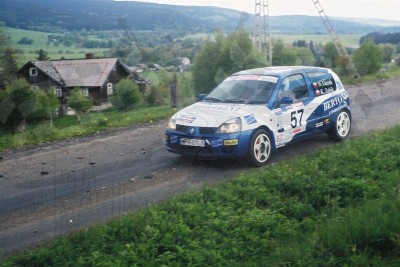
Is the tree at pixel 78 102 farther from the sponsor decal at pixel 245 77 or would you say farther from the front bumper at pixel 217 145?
the front bumper at pixel 217 145

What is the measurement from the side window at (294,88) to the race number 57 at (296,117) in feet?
Answer: 0.81

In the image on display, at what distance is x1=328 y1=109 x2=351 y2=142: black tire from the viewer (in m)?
10.6

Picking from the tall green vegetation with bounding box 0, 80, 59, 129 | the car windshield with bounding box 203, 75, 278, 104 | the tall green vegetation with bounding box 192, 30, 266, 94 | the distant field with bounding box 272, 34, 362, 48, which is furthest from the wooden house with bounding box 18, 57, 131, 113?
the car windshield with bounding box 203, 75, 278, 104

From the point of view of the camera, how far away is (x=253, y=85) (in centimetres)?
982

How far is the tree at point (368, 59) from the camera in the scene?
2398 cm

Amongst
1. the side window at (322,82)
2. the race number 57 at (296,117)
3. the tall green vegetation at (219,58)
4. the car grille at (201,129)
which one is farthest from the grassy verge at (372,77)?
the car grille at (201,129)

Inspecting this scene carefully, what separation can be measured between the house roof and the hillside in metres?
2.03

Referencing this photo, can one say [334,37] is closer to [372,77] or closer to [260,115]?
[372,77]

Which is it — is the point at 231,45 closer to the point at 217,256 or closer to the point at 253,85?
the point at 253,85

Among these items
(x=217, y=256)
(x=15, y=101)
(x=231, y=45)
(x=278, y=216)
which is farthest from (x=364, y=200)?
(x=231, y=45)

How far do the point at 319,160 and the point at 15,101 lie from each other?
1071cm

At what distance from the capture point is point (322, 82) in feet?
34.8

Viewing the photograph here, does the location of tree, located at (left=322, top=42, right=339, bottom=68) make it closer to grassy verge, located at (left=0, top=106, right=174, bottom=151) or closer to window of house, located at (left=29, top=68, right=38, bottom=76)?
grassy verge, located at (left=0, top=106, right=174, bottom=151)

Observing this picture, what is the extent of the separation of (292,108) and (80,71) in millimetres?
13738
